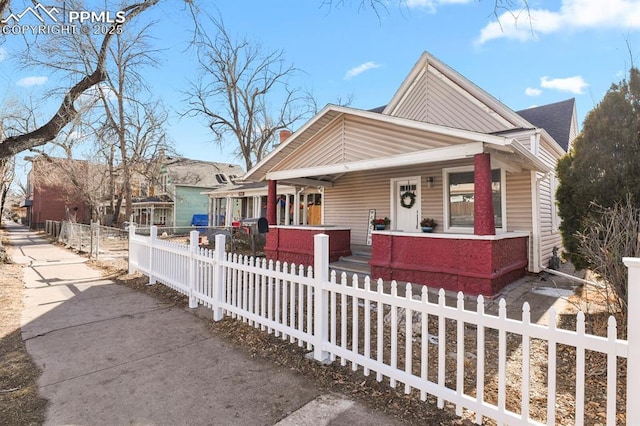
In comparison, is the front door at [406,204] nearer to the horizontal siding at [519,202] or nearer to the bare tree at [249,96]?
the horizontal siding at [519,202]

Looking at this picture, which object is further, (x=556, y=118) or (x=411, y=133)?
(x=556, y=118)

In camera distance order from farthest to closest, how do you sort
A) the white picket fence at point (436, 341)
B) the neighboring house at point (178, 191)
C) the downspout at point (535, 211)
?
the neighboring house at point (178, 191) → the downspout at point (535, 211) → the white picket fence at point (436, 341)

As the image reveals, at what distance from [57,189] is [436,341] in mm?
42154

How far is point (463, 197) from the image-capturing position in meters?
8.80

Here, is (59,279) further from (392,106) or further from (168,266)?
(392,106)

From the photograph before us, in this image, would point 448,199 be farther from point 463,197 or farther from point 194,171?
point 194,171

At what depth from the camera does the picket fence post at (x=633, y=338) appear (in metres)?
1.86

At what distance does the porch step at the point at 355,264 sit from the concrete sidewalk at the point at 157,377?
416 centimetres

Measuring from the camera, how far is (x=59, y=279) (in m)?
8.30

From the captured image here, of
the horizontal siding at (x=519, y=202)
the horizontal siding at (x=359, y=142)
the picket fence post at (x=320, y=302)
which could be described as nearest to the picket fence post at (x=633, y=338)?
the picket fence post at (x=320, y=302)

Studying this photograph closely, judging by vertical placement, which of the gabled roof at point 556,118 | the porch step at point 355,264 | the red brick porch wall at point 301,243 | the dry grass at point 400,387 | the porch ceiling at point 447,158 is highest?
the gabled roof at point 556,118

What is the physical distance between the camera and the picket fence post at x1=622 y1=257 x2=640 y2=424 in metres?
1.86

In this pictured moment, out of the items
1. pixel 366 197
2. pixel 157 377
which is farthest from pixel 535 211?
pixel 157 377

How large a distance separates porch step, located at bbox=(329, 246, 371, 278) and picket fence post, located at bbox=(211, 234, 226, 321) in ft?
12.7
